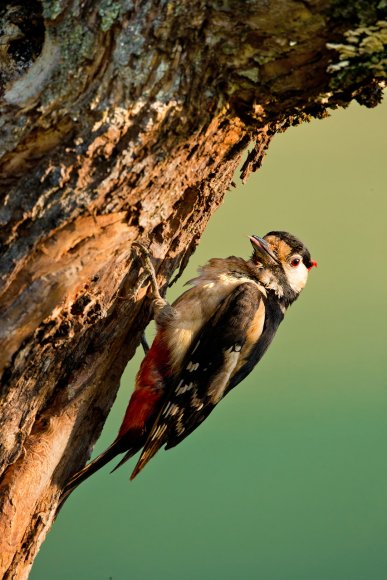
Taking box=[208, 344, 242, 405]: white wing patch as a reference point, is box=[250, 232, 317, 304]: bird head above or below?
above

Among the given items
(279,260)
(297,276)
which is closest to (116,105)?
(279,260)

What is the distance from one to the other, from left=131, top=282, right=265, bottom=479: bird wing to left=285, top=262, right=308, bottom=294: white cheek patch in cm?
22

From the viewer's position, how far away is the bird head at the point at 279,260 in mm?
2186

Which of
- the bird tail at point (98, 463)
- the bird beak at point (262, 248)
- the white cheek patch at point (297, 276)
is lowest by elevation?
the bird tail at point (98, 463)

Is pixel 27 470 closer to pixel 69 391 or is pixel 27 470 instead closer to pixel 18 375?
pixel 69 391

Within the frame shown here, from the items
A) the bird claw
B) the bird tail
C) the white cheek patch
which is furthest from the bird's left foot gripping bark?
the white cheek patch

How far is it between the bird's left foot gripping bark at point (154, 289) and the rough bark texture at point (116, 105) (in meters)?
0.14

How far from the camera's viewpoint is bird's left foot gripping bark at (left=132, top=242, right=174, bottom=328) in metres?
1.57

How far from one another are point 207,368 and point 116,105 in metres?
0.95

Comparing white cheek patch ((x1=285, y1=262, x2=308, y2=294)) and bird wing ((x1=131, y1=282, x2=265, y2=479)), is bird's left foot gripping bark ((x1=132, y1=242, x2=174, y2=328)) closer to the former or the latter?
bird wing ((x1=131, y1=282, x2=265, y2=479))

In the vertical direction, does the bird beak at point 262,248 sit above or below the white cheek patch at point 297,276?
below

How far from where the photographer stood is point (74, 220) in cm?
127

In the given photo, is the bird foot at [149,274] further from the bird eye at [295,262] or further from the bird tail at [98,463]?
the bird eye at [295,262]

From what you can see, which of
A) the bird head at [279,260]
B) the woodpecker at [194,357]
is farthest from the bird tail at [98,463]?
the bird head at [279,260]
